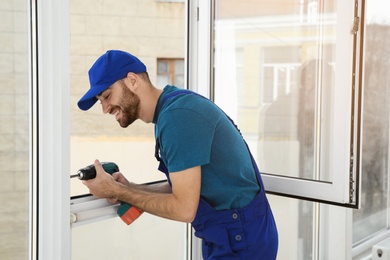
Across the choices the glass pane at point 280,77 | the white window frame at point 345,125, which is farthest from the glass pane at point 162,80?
the white window frame at point 345,125

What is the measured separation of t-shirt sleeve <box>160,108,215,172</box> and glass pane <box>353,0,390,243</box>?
84.4 inches

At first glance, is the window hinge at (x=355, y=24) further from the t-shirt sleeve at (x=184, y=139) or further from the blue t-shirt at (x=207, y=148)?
the t-shirt sleeve at (x=184, y=139)

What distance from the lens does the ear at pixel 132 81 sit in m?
1.86

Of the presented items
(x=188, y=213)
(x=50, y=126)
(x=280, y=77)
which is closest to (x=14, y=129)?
(x=50, y=126)

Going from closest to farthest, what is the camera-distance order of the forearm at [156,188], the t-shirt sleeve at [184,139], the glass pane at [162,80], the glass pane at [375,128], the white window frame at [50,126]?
the t-shirt sleeve at [184,139] → the white window frame at [50,126] → the forearm at [156,188] → the glass pane at [162,80] → the glass pane at [375,128]

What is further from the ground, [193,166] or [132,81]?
[132,81]

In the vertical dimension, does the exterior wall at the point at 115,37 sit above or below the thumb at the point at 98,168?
above

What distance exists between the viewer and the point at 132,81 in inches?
73.5

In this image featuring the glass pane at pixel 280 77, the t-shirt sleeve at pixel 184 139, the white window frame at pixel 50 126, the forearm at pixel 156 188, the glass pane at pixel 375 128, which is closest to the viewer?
the t-shirt sleeve at pixel 184 139

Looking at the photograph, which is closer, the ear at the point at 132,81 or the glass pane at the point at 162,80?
the ear at the point at 132,81

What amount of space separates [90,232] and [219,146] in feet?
3.73

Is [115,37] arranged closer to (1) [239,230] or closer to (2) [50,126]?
(2) [50,126]

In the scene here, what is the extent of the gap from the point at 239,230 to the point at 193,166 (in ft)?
1.07

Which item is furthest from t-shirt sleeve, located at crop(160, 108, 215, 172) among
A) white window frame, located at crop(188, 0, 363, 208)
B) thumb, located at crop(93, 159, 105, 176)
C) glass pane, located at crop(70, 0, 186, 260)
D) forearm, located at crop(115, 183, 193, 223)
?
glass pane, located at crop(70, 0, 186, 260)
